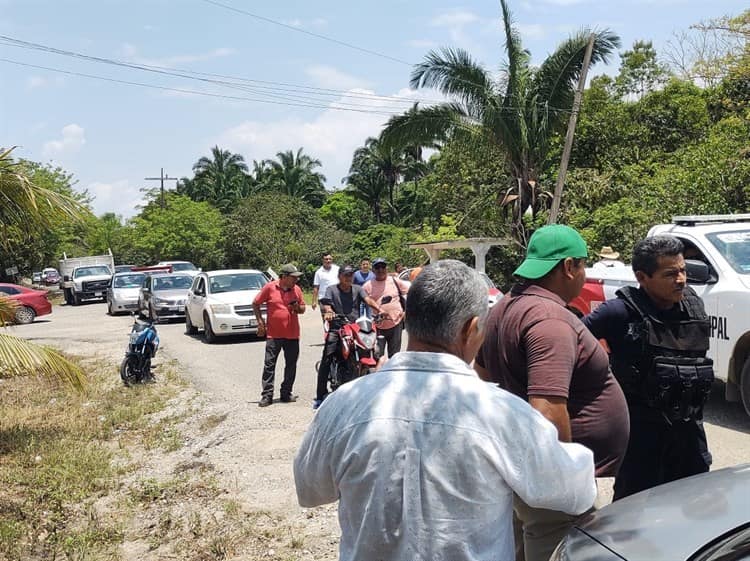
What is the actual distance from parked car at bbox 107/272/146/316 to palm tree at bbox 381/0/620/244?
37.4ft

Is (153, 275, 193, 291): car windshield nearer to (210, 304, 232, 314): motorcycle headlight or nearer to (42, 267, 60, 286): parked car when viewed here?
(210, 304, 232, 314): motorcycle headlight

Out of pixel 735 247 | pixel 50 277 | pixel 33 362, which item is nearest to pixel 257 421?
pixel 33 362

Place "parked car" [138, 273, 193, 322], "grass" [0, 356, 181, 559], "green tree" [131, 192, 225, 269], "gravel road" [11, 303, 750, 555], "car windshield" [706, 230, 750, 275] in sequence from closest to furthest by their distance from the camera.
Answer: "grass" [0, 356, 181, 559], "gravel road" [11, 303, 750, 555], "car windshield" [706, 230, 750, 275], "parked car" [138, 273, 193, 322], "green tree" [131, 192, 225, 269]

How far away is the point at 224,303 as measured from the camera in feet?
52.2

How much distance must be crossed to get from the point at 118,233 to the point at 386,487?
246ft

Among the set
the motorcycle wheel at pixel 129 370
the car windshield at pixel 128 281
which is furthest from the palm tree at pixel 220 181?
the motorcycle wheel at pixel 129 370

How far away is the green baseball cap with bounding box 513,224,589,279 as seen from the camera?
283cm

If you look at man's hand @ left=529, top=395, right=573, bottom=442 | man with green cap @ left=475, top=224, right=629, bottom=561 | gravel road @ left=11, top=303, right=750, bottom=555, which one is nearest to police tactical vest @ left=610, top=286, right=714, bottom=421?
man with green cap @ left=475, top=224, right=629, bottom=561

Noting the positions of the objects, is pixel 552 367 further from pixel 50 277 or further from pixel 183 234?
pixel 50 277

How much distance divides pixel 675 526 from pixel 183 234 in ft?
157

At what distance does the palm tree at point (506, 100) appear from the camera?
19375mm

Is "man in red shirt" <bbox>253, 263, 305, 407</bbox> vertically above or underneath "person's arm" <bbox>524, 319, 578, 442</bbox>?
underneath

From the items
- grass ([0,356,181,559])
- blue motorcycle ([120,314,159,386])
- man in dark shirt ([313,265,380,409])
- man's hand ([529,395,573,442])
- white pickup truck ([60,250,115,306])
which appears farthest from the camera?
white pickup truck ([60,250,115,306])

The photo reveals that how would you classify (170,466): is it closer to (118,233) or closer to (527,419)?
(527,419)
